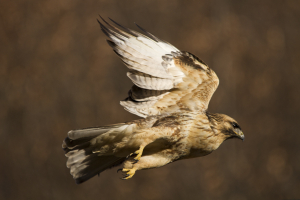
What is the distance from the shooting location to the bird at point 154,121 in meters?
1.81

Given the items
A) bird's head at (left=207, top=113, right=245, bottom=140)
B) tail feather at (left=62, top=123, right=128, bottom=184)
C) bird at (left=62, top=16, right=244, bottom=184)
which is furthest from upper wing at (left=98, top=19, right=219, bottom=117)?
tail feather at (left=62, top=123, right=128, bottom=184)

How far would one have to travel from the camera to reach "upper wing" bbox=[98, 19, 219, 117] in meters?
2.00

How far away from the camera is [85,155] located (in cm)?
200

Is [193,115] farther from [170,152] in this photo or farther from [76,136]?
[76,136]

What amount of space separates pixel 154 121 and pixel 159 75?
0.98ft

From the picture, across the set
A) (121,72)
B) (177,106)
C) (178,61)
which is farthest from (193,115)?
(121,72)

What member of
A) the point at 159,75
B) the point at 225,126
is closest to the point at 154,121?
the point at 159,75

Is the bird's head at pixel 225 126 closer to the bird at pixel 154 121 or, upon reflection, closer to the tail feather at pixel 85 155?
the bird at pixel 154 121

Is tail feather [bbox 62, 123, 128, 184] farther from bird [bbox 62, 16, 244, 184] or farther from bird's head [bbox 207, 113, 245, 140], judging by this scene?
bird's head [bbox 207, 113, 245, 140]

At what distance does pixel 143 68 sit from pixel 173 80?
0.22 meters

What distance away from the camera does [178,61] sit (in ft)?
6.79

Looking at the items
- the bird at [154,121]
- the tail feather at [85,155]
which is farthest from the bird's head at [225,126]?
the tail feather at [85,155]

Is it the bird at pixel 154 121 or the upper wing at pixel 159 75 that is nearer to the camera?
the bird at pixel 154 121

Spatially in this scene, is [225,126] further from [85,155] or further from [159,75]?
[85,155]
